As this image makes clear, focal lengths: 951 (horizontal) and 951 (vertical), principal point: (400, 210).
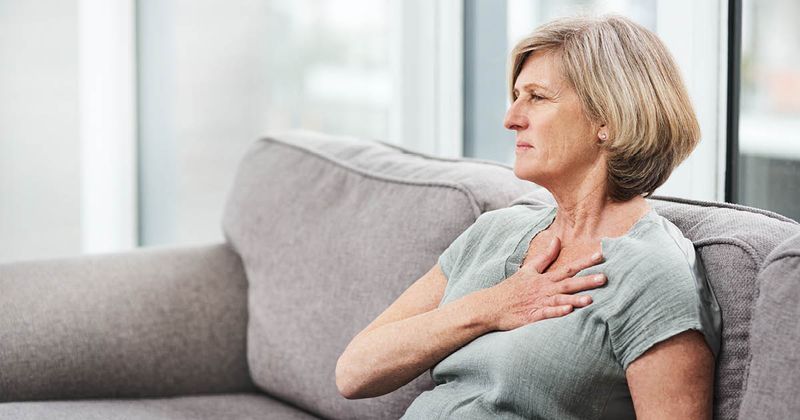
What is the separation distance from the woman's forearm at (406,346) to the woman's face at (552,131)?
202mm

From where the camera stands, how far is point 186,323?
2.08 m

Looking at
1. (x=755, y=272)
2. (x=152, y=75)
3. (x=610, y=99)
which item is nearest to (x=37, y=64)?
(x=152, y=75)

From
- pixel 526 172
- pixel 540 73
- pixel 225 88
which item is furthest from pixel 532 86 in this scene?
pixel 225 88

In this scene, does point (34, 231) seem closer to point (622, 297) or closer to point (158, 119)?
point (158, 119)

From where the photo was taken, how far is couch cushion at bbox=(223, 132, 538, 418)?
1.71 m

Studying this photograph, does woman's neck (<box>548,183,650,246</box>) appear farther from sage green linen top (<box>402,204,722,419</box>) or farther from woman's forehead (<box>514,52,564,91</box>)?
woman's forehead (<box>514,52,564,91</box>)

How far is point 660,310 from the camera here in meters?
1.16

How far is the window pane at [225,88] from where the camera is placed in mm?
3105

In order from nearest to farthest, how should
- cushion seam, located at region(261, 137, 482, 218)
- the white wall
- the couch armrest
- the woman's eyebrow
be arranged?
the woman's eyebrow, cushion seam, located at region(261, 137, 482, 218), the couch armrest, the white wall

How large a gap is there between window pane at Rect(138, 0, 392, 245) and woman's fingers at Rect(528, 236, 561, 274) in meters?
1.68

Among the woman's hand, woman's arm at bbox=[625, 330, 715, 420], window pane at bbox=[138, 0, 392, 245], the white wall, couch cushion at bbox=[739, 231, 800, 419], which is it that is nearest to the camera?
couch cushion at bbox=[739, 231, 800, 419]

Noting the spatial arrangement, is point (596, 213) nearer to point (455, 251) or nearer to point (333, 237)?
point (455, 251)

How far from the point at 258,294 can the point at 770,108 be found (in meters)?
1.11

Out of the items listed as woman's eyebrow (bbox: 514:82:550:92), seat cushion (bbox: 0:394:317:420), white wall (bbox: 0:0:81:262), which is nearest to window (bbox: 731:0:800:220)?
woman's eyebrow (bbox: 514:82:550:92)
